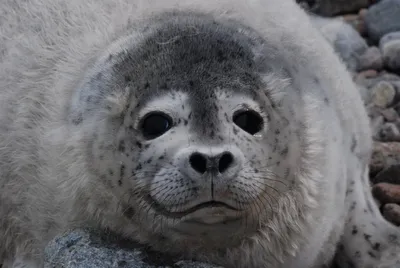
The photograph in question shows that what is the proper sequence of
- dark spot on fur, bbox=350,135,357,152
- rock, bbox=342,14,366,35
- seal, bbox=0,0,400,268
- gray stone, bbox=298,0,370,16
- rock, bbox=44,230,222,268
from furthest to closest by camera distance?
gray stone, bbox=298,0,370,16
rock, bbox=342,14,366,35
dark spot on fur, bbox=350,135,357,152
rock, bbox=44,230,222,268
seal, bbox=0,0,400,268

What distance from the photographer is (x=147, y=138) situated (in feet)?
10.7

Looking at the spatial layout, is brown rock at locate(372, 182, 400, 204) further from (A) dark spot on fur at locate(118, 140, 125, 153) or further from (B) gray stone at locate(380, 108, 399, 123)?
(A) dark spot on fur at locate(118, 140, 125, 153)

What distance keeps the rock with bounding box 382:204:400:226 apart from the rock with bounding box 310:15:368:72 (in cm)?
147

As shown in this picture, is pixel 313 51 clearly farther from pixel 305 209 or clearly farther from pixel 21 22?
pixel 21 22

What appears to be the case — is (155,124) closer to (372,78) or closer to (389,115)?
(389,115)

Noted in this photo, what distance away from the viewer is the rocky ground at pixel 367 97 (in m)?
3.37

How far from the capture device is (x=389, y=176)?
468cm

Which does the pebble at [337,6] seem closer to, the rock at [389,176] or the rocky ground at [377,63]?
the rocky ground at [377,63]

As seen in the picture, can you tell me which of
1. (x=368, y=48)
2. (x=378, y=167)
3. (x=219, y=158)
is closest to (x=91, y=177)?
(x=219, y=158)

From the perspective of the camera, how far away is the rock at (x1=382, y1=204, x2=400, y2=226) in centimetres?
442

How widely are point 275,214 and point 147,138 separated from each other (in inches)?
Answer: 20.1

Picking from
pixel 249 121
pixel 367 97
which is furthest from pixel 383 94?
pixel 249 121

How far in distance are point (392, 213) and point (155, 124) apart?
5.16 ft

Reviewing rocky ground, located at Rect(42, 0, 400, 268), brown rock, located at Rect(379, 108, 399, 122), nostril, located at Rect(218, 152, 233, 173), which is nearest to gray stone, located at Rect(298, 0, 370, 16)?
rocky ground, located at Rect(42, 0, 400, 268)
